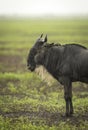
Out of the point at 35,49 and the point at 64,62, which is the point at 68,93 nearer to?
A: the point at 64,62

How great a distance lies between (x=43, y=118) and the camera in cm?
1134

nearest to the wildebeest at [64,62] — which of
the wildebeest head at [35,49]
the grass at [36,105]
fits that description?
the wildebeest head at [35,49]

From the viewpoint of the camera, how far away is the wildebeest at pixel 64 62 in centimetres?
1077

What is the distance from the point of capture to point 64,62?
11070mm

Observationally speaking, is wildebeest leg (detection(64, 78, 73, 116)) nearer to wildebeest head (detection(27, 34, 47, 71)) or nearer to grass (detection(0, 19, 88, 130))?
grass (detection(0, 19, 88, 130))

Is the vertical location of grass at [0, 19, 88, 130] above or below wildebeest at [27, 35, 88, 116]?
below

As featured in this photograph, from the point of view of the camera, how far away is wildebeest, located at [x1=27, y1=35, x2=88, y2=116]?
10.8 meters

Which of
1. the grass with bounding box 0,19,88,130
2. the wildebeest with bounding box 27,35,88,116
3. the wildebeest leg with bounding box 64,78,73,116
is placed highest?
the wildebeest with bounding box 27,35,88,116

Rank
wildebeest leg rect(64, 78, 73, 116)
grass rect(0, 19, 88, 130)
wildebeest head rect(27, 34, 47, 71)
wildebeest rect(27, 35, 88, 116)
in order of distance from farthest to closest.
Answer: wildebeest head rect(27, 34, 47, 71)
wildebeest leg rect(64, 78, 73, 116)
wildebeest rect(27, 35, 88, 116)
grass rect(0, 19, 88, 130)

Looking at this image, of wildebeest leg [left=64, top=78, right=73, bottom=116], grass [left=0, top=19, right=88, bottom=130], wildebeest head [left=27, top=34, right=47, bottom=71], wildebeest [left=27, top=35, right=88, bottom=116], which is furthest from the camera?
wildebeest head [left=27, top=34, right=47, bottom=71]

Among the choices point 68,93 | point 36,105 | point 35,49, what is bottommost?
point 36,105

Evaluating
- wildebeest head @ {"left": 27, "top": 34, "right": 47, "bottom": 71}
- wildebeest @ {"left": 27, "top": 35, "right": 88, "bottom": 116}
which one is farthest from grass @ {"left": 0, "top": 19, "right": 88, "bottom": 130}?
wildebeest head @ {"left": 27, "top": 34, "right": 47, "bottom": 71}

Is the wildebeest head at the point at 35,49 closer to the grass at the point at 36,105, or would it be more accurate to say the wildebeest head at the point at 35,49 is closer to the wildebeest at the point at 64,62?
the wildebeest at the point at 64,62

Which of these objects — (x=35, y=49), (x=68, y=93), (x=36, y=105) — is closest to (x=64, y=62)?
(x=68, y=93)
